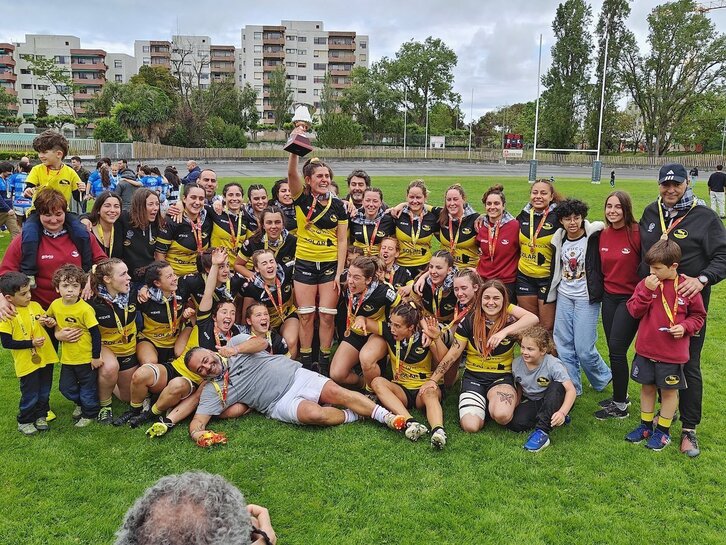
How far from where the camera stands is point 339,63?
86.8 meters

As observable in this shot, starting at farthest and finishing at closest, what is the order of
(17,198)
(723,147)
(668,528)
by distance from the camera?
(723,147)
(17,198)
(668,528)

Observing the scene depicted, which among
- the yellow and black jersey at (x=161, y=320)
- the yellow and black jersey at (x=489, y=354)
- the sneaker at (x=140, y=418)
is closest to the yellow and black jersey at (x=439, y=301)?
the yellow and black jersey at (x=489, y=354)

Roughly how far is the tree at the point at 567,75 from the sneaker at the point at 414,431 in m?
58.6

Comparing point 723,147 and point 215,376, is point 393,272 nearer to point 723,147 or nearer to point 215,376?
point 215,376

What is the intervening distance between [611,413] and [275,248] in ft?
12.8

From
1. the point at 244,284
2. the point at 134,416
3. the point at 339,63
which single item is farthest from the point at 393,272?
the point at 339,63

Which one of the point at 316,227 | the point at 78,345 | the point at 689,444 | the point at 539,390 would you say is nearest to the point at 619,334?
the point at 539,390

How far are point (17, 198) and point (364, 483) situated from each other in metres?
12.9

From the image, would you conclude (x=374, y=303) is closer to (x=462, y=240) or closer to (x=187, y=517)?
(x=462, y=240)

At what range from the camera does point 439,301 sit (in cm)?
557

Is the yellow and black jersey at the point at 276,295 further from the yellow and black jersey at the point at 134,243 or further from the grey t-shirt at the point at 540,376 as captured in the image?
the grey t-shirt at the point at 540,376

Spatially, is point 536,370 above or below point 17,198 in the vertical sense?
below

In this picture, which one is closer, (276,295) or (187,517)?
(187,517)

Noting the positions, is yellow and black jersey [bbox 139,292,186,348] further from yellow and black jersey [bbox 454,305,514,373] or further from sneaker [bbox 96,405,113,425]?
yellow and black jersey [bbox 454,305,514,373]
